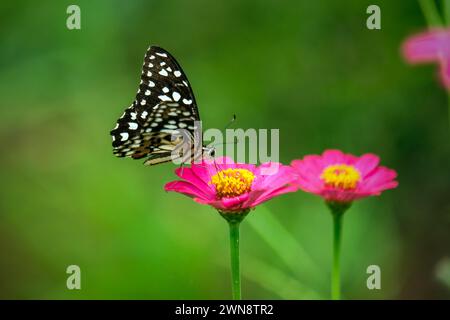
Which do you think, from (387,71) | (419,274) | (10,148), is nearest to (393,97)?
(387,71)

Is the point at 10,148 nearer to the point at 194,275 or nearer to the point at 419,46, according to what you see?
the point at 194,275

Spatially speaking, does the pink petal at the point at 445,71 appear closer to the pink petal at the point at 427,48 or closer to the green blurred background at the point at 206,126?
the pink petal at the point at 427,48

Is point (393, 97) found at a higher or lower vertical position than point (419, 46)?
higher

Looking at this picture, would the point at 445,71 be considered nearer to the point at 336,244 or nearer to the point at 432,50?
the point at 432,50

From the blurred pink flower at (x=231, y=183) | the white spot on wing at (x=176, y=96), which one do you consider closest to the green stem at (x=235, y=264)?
the blurred pink flower at (x=231, y=183)

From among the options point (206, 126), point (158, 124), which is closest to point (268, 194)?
point (158, 124)

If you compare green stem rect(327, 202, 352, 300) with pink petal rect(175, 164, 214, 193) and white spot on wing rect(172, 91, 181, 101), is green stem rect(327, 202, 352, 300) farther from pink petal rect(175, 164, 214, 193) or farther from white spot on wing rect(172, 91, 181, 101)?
white spot on wing rect(172, 91, 181, 101)
